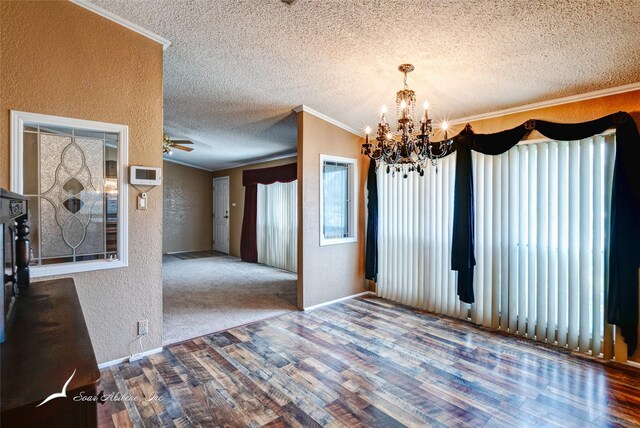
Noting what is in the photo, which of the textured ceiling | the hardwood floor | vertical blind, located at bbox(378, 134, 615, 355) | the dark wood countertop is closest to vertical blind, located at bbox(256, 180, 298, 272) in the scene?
vertical blind, located at bbox(378, 134, 615, 355)

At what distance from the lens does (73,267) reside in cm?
244

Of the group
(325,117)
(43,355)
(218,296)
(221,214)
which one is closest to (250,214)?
(221,214)

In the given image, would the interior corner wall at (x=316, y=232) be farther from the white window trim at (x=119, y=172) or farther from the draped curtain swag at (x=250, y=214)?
the draped curtain swag at (x=250, y=214)

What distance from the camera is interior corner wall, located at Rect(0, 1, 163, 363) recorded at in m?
2.21

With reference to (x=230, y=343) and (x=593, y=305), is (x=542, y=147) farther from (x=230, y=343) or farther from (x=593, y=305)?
(x=230, y=343)

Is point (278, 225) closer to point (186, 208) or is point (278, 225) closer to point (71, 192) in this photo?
point (186, 208)

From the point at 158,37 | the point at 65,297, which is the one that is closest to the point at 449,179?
the point at 158,37

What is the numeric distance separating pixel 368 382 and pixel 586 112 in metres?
3.13

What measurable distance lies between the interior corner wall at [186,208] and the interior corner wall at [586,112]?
7.93m

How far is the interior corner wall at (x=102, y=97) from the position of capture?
7.25 ft

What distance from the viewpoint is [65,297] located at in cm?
156

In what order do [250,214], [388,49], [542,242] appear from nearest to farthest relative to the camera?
[388,49]
[542,242]
[250,214]

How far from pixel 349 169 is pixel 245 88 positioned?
192cm

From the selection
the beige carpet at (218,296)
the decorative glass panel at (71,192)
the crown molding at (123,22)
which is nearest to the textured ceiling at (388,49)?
the crown molding at (123,22)
